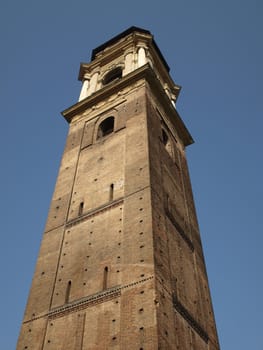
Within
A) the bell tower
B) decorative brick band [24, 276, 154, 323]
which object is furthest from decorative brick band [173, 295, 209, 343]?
decorative brick band [24, 276, 154, 323]

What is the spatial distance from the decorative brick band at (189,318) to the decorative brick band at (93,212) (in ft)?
13.6

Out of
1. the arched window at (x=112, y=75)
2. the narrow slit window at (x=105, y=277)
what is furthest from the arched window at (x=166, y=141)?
the narrow slit window at (x=105, y=277)

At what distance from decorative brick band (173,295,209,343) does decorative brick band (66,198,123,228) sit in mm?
4136

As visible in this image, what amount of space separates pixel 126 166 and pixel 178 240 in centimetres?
349

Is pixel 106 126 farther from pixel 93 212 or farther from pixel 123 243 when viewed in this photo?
pixel 123 243

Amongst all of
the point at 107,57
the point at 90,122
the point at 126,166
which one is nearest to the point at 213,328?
the point at 126,166

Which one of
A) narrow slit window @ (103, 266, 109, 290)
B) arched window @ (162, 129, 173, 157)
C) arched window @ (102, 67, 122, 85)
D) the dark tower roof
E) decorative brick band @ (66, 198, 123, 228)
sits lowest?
narrow slit window @ (103, 266, 109, 290)

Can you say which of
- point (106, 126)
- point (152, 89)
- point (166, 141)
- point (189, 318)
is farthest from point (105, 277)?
point (152, 89)

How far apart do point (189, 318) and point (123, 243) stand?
304 centimetres

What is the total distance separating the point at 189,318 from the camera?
44.2 ft

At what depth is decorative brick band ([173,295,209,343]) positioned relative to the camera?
12906 mm

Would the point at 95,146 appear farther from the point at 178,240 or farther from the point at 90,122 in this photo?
the point at 178,240

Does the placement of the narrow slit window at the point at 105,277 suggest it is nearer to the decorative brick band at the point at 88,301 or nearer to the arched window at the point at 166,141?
the decorative brick band at the point at 88,301

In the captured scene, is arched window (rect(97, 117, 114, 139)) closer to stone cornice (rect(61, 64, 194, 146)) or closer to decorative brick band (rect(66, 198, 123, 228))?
stone cornice (rect(61, 64, 194, 146))
